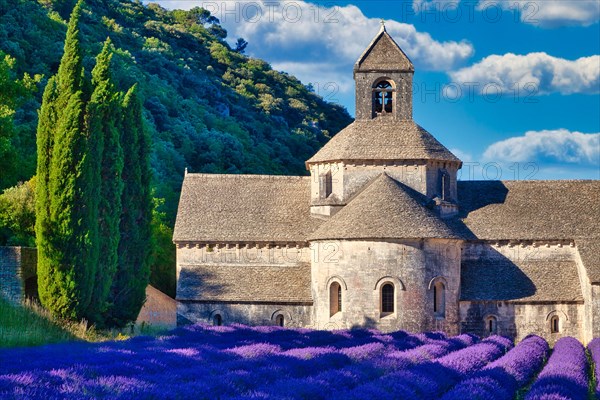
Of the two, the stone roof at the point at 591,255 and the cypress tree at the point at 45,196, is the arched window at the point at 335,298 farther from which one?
the cypress tree at the point at 45,196

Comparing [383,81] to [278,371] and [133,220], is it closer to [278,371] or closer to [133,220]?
[133,220]

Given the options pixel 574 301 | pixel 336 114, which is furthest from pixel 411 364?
pixel 336 114

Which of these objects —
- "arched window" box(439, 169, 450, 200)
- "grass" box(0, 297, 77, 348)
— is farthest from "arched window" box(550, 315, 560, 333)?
"grass" box(0, 297, 77, 348)

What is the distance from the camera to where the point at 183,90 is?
10100 cm

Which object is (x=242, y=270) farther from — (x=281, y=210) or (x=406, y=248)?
(x=406, y=248)

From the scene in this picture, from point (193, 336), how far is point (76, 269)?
14.3 feet

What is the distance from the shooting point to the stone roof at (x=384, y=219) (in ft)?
136

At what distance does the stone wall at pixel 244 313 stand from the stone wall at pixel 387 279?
186 cm

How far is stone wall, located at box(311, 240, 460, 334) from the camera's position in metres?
41.5

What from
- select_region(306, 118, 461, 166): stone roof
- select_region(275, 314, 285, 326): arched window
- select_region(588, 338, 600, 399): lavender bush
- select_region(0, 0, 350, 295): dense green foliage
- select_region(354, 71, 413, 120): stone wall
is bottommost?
select_region(588, 338, 600, 399): lavender bush

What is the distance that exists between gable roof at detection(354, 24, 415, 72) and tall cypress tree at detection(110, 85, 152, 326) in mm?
12350

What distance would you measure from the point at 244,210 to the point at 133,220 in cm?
903

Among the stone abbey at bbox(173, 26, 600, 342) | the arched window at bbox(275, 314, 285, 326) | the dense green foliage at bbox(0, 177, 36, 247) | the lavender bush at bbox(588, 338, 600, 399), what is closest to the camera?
the lavender bush at bbox(588, 338, 600, 399)

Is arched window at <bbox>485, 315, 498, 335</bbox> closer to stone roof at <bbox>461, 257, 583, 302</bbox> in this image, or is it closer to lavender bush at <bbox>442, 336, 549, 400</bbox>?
stone roof at <bbox>461, 257, 583, 302</bbox>
